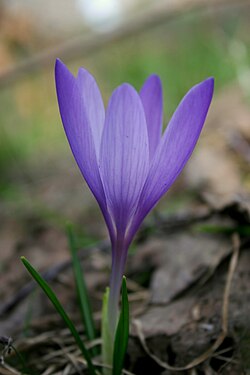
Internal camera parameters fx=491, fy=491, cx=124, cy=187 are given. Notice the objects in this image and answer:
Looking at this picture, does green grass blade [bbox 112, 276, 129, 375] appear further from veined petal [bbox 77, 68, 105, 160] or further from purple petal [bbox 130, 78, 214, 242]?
veined petal [bbox 77, 68, 105, 160]

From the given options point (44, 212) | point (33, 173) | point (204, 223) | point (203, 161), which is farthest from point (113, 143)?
point (33, 173)

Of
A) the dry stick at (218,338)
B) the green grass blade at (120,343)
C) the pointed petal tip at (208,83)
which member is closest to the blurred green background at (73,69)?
the dry stick at (218,338)

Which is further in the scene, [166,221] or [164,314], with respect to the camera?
[166,221]

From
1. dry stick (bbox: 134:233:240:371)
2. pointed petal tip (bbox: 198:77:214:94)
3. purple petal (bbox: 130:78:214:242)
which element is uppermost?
pointed petal tip (bbox: 198:77:214:94)

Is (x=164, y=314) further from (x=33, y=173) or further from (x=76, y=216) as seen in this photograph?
(x=33, y=173)

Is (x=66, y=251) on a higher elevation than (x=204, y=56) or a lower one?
lower

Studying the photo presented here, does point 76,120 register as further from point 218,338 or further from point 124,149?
point 218,338

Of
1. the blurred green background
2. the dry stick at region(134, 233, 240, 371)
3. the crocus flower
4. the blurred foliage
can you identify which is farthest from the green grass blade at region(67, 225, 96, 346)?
the blurred foliage
